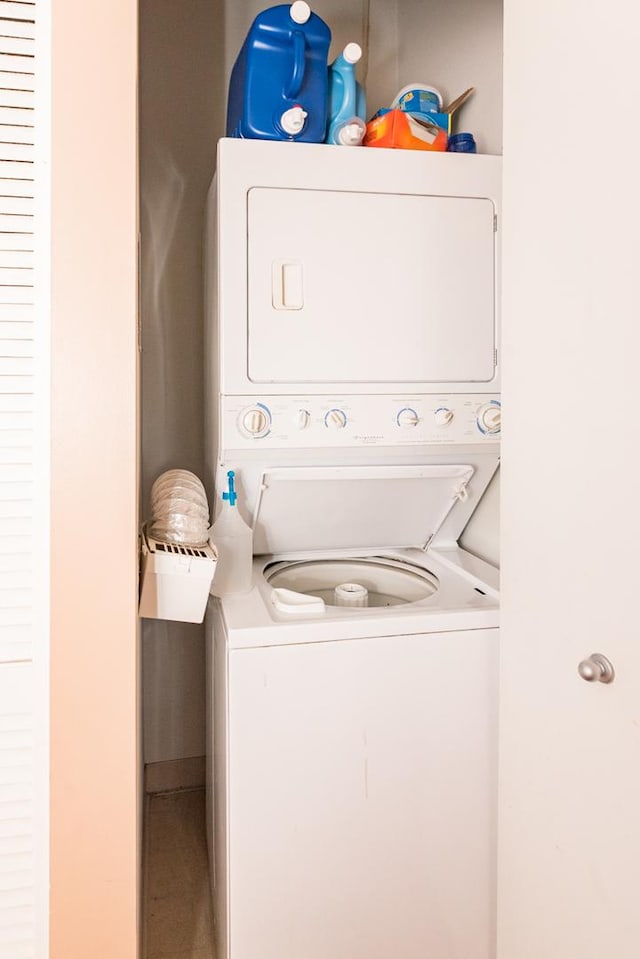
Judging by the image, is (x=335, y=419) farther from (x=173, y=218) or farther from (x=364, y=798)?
(x=173, y=218)

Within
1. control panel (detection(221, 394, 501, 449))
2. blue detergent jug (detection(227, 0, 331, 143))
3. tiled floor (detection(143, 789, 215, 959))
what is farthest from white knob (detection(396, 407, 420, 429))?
tiled floor (detection(143, 789, 215, 959))

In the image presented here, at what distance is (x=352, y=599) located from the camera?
1.99 meters

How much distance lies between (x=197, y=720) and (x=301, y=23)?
216cm

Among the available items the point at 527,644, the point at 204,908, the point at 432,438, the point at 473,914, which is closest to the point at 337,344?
the point at 432,438

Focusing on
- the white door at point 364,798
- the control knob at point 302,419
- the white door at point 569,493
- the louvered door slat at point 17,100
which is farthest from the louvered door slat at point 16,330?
the white door at point 569,493

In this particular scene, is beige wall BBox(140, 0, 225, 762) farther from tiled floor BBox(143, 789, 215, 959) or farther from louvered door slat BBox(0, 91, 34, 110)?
louvered door slat BBox(0, 91, 34, 110)

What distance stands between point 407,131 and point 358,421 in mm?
756

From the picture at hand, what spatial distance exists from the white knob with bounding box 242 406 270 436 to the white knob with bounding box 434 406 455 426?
0.43m

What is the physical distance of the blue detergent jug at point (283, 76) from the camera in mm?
1806

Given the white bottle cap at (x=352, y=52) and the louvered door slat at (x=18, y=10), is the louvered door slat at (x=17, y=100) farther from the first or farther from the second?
the white bottle cap at (x=352, y=52)

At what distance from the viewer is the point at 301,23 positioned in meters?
1.79

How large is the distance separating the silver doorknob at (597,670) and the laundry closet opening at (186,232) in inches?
40.7

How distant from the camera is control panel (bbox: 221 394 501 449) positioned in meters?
1.78

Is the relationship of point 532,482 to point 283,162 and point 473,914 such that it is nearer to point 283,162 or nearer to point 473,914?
point 283,162
